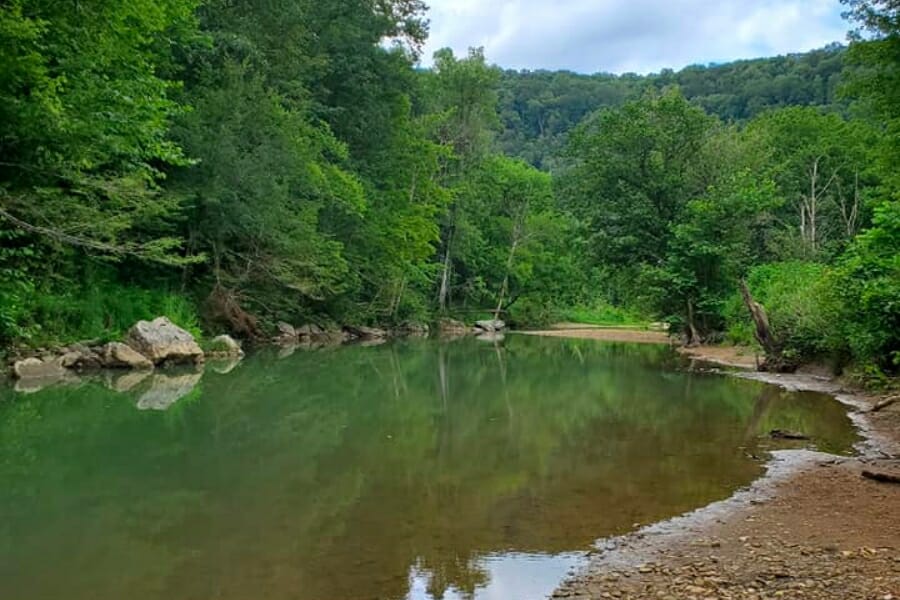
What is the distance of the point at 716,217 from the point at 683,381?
1247 cm

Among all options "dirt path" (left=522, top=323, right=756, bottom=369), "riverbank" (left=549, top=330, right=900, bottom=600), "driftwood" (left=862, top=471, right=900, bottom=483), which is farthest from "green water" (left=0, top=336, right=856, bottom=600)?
"dirt path" (left=522, top=323, right=756, bottom=369)

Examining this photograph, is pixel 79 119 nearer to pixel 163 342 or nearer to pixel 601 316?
pixel 163 342

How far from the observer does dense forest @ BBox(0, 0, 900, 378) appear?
13.9 metres

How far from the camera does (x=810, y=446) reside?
30.3 feet

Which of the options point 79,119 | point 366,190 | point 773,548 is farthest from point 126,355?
point 366,190

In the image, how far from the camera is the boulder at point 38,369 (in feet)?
51.1

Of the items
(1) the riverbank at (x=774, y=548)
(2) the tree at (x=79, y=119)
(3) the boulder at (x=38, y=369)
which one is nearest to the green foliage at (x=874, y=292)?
(1) the riverbank at (x=774, y=548)

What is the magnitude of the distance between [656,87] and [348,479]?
74525 millimetres

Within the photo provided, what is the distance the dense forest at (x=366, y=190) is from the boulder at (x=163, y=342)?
41.6 inches

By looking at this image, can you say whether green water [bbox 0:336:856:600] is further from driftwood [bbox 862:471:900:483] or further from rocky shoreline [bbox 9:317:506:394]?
rocky shoreline [bbox 9:317:506:394]

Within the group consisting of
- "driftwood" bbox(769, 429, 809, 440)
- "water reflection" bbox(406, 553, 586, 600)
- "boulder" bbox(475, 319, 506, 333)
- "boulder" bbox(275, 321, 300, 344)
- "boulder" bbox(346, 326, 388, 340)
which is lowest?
"boulder" bbox(475, 319, 506, 333)

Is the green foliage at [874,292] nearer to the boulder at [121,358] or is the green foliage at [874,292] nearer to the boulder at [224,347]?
the boulder at [121,358]

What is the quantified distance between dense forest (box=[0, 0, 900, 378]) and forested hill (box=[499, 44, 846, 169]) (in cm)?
2966

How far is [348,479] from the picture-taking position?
25.2ft
